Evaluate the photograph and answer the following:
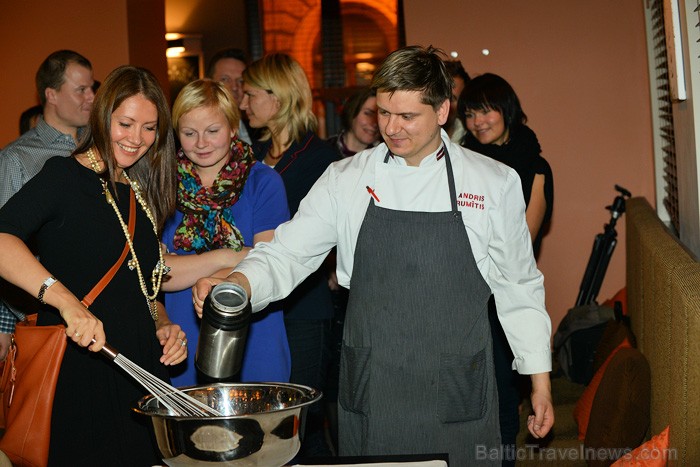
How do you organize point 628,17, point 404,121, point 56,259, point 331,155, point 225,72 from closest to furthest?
point 56,259
point 404,121
point 331,155
point 225,72
point 628,17

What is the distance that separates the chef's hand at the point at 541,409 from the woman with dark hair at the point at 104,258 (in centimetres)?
85

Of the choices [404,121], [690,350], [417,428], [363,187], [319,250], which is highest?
[404,121]

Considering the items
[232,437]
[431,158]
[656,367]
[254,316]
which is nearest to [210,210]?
[254,316]

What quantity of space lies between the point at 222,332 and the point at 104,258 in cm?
51

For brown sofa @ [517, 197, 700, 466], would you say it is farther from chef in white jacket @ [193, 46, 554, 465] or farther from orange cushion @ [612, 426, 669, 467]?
chef in white jacket @ [193, 46, 554, 465]

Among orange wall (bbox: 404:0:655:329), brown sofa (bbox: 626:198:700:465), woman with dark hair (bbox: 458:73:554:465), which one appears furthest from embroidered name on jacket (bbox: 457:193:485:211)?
orange wall (bbox: 404:0:655:329)

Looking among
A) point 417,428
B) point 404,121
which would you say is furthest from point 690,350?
point 404,121

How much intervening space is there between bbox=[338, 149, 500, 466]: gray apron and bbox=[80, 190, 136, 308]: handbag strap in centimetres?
54

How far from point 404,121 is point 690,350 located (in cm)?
84

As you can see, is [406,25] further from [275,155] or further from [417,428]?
[417,428]

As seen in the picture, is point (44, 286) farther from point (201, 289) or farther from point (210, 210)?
point (210, 210)

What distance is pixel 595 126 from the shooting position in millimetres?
5008

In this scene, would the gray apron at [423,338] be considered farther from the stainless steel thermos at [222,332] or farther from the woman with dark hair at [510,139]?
the woman with dark hair at [510,139]

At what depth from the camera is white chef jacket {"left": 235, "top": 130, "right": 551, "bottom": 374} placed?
212 centimetres
